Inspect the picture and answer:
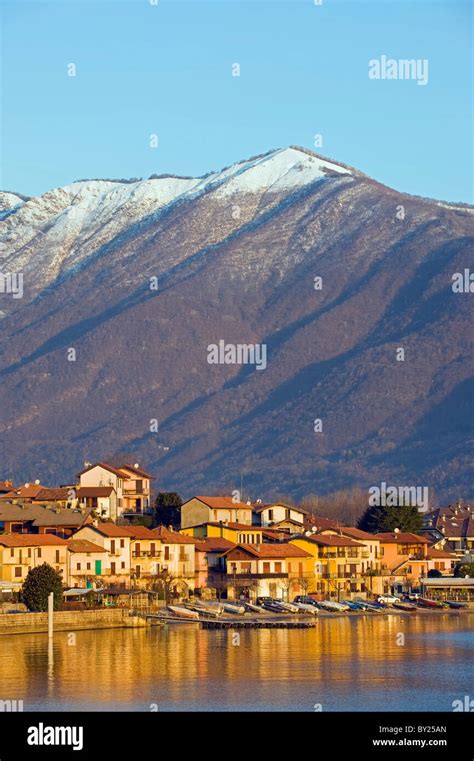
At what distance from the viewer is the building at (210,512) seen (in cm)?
11825

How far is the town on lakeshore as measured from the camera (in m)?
97.8

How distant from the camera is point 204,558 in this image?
109 meters

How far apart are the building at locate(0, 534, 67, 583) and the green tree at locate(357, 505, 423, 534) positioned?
35673 mm

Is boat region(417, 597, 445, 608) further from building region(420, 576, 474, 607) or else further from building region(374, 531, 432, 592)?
building region(374, 531, 432, 592)

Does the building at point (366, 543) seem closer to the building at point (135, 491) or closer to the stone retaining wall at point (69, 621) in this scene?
the building at point (135, 491)

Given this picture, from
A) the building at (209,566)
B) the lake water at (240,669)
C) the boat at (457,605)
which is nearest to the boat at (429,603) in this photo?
the boat at (457,605)

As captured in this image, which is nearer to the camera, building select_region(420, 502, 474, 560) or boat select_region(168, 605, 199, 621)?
boat select_region(168, 605, 199, 621)

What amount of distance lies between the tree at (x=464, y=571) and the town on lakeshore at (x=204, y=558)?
0.54 feet

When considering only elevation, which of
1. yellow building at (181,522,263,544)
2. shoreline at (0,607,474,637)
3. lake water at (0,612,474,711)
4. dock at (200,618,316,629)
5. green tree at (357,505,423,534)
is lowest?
lake water at (0,612,474,711)

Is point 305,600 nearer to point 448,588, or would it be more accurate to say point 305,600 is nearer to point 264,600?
point 264,600

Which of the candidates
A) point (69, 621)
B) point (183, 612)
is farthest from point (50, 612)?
point (183, 612)

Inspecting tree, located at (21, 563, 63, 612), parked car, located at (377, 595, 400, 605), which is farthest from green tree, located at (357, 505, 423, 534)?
tree, located at (21, 563, 63, 612)
